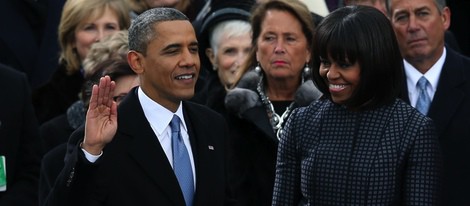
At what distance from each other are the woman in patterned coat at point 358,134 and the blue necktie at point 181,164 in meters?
0.39

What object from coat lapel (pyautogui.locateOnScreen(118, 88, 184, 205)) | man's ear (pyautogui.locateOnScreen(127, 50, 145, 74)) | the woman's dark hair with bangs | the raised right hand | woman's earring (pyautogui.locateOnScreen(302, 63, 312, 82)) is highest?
the woman's dark hair with bangs

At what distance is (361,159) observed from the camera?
17.2ft

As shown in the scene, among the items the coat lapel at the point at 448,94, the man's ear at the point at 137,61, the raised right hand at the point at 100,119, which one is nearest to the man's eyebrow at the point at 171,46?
the man's ear at the point at 137,61

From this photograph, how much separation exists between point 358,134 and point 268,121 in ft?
5.38

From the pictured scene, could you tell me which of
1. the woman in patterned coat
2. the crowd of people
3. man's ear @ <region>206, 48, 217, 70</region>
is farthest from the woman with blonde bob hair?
the woman in patterned coat

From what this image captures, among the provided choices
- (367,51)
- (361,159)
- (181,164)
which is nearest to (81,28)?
(181,164)

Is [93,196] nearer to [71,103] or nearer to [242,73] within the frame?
[242,73]

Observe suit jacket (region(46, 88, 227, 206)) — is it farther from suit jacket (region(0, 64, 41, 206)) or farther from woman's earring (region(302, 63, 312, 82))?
woman's earring (region(302, 63, 312, 82))

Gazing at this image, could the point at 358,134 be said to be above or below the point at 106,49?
above

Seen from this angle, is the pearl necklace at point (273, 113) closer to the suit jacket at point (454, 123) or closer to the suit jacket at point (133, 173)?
the suit jacket at point (454, 123)

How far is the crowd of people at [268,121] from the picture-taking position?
5.26 metres

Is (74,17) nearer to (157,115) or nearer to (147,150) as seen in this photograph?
(157,115)

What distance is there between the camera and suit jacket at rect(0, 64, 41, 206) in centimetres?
682

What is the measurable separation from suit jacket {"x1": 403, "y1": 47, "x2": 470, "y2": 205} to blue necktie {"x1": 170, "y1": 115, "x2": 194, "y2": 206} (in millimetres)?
1367
